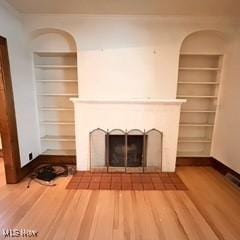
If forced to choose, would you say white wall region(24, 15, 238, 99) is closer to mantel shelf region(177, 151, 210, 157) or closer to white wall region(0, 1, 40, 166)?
white wall region(0, 1, 40, 166)

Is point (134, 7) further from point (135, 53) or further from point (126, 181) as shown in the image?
point (126, 181)

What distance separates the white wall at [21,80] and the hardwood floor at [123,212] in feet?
2.35

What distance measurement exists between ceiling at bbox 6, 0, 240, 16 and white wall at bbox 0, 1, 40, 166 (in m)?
0.25

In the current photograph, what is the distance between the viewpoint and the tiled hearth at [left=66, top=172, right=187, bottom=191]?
2.93 m

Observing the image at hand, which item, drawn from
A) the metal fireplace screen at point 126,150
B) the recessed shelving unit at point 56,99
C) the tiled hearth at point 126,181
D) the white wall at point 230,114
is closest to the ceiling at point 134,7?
the white wall at point 230,114

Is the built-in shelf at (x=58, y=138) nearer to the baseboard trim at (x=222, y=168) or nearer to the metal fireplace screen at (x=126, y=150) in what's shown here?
the metal fireplace screen at (x=126, y=150)

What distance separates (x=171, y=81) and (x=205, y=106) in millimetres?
995

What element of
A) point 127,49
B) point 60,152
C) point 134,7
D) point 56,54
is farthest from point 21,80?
point 134,7

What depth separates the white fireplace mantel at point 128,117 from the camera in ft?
10.8

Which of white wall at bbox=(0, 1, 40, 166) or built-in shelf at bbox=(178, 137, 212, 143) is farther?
built-in shelf at bbox=(178, 137, 212, 143)

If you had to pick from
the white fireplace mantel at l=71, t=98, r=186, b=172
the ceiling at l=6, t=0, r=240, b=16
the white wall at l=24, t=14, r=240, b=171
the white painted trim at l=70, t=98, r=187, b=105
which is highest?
the ceiling at l=6, t=0, r=240, b=16

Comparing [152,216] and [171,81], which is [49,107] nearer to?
[171,81]

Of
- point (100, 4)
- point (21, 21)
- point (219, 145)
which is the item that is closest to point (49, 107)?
point (21, 21)

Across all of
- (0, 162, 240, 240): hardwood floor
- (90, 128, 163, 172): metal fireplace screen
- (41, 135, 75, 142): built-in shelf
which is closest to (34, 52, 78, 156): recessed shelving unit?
(41, 135, 75, 142): built-in shelf
